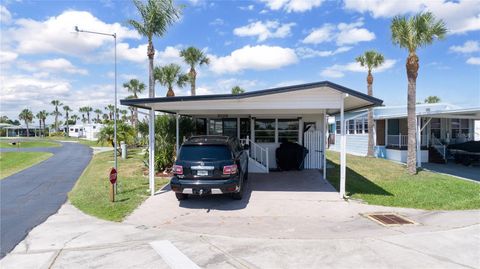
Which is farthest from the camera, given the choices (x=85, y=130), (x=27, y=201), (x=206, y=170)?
(x=85, y=130)

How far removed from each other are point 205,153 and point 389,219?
15.1 feet

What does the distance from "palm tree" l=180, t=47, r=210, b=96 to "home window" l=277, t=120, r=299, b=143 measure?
46.9 ft

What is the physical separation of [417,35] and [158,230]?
14.1 meters

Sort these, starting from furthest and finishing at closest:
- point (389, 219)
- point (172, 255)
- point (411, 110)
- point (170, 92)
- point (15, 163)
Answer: point (170, 92)
point (15, 163)
point (411, 110)
point (389, 219)
point (172, 255)

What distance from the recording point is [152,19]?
63.5 feet

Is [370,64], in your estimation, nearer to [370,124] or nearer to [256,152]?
[370,124]

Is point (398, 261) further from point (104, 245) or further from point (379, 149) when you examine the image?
point (379, 149)

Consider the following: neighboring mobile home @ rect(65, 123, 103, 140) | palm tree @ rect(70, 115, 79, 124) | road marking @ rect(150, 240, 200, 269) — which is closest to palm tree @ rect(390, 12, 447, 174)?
road marking @ rect(150, 240, 200, 269)

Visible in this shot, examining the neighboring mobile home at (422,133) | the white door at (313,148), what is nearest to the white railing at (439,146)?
the neighboring mobile home at (422,133)

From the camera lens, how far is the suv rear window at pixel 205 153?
8.36m

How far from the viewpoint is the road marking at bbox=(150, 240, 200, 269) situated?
4.87 m

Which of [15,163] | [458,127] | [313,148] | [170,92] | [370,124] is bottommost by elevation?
[15,163]

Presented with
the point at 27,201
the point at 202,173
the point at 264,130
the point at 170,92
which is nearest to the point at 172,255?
the point at 202,173

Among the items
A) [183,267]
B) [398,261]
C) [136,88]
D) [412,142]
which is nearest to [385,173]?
[412,142]
